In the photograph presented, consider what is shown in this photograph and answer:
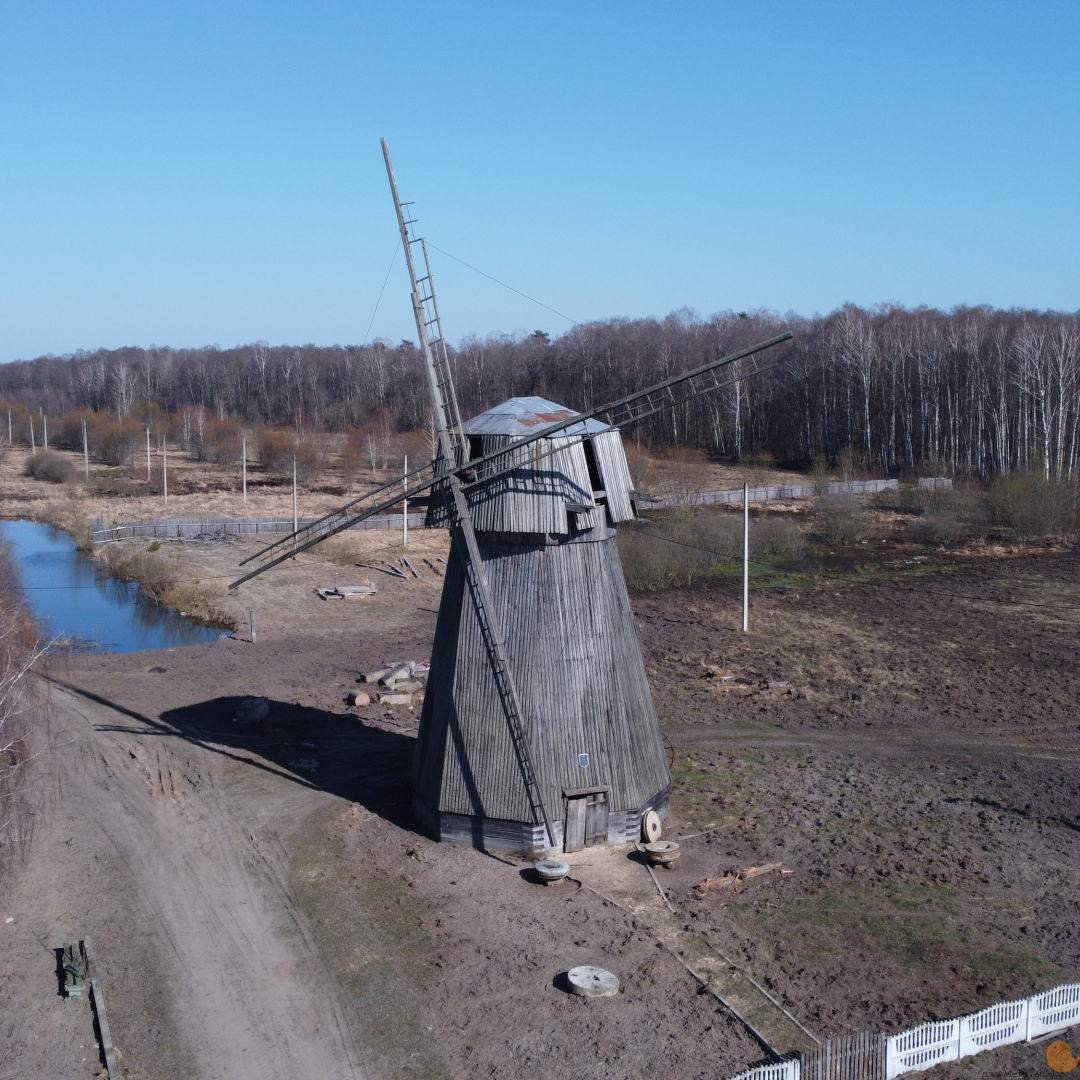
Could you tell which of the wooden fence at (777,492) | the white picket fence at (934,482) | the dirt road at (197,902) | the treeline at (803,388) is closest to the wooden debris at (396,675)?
the dirt road at (197,902)

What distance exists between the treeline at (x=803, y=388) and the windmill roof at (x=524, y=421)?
35835 millimetres

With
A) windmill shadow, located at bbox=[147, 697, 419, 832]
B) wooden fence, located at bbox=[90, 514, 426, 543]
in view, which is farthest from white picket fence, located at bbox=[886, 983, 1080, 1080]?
wooden fence, located at bbox=[90, 514, 426, 543]

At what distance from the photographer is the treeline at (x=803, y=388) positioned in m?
57.6

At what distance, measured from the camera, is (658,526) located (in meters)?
40.3

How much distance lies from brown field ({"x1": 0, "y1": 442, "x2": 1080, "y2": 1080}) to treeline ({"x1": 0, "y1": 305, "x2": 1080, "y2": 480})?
29.1 m

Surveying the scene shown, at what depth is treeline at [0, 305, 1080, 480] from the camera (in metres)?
57.6

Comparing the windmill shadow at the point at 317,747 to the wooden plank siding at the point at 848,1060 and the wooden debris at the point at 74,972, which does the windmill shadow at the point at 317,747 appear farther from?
the wooden plank siding at the point at 848,1060

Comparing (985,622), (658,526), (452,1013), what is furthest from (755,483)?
(452,1013)

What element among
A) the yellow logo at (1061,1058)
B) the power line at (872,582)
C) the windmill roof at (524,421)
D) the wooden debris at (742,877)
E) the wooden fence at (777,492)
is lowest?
the yellow logo at (1061,1058)

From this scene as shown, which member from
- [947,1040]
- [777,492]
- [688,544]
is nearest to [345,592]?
[688,544]

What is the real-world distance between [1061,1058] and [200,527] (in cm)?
4197

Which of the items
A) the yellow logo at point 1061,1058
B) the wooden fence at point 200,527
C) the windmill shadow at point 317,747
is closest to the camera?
the yellow logo at point 1061,1058

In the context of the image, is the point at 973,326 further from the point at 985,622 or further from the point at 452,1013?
the point at 452,1013

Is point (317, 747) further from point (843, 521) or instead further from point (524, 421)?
point (843, 521)
